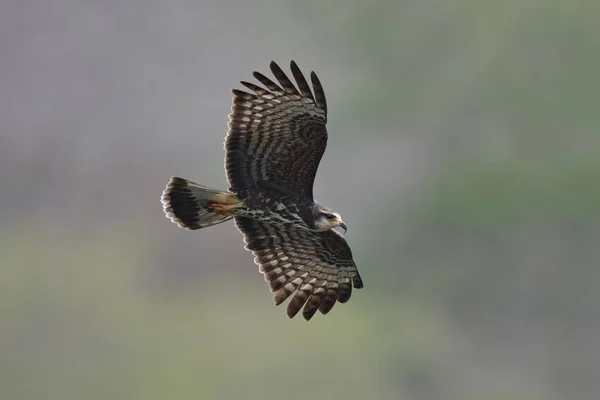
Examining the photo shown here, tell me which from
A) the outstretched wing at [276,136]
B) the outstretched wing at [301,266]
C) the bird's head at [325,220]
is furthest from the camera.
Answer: the outstretched wing at [301,266]

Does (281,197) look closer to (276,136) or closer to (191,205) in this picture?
(276,136)

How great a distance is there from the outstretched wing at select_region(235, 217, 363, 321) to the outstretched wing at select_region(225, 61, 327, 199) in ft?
2.91

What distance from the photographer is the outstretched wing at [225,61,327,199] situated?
1250cm

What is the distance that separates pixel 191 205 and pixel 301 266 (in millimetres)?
1425

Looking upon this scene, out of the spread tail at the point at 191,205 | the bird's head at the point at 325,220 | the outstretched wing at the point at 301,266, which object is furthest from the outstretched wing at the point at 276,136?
the outstretched wing at the point at 301,266

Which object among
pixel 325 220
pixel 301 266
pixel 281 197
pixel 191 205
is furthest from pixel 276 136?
pixel 301 266

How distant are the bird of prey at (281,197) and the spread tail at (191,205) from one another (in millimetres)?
10

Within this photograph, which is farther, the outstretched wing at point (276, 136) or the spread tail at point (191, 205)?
the spread tail at point (191, 205)

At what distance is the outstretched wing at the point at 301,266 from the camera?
13.9 meters

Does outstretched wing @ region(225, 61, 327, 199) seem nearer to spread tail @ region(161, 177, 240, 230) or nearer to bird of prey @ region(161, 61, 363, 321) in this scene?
bird of prey @ region(161, 61, 363, 321)

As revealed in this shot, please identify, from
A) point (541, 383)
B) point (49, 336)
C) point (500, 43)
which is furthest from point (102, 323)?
point (500, 43)

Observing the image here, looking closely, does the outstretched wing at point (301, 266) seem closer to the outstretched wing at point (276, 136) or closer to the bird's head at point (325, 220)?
the bird's head at point (325, 220)

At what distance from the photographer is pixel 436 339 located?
145ft

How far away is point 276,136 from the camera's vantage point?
502 inches
